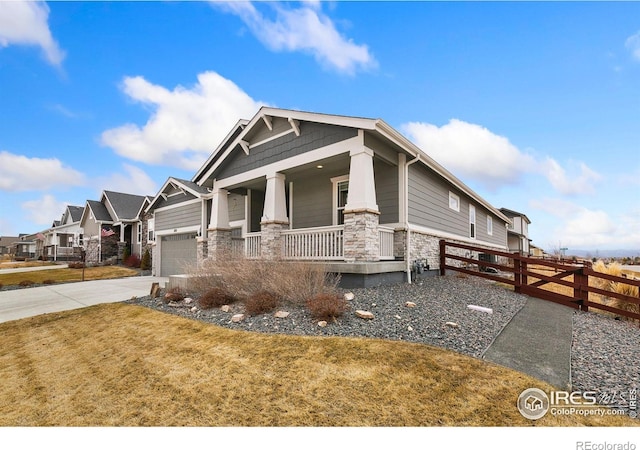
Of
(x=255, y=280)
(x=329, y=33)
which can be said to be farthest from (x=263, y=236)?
(x=329, y=33)

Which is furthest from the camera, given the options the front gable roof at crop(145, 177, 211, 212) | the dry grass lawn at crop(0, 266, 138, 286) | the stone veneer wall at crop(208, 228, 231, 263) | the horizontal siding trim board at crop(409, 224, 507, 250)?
the front gable roof at crop(145, 177, 211, 212)

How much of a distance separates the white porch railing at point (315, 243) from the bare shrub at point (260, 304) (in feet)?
9.28

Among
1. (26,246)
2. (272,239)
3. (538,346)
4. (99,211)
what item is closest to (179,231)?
(272,239)

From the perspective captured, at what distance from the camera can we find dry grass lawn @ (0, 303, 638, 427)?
290 centimetres

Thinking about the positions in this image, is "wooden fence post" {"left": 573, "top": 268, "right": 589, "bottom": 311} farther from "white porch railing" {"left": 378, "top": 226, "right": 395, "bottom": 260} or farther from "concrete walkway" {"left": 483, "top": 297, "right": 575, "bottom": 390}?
"white porch railing" {"left": 378, "top": 226, "right": 395, "bottom": 260}

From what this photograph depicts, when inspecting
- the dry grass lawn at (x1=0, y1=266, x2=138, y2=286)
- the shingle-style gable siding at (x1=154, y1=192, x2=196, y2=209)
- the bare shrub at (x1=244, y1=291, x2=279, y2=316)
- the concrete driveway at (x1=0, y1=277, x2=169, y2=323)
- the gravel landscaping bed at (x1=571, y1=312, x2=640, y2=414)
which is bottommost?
the dry grass lawn at (x1=0, y1=266, x2=138, y2=286)

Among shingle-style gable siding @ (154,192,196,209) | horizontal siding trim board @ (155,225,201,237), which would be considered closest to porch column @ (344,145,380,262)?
Result: horizontal siding trim board @ (155,225,201,237)

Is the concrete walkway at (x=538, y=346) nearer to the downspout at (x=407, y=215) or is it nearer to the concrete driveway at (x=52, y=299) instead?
the downspout at (x=407, y=215)

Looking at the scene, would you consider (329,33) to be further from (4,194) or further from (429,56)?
(4,194)

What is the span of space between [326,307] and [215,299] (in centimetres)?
316

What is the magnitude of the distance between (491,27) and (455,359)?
31.3 ft

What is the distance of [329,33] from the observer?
9.06m

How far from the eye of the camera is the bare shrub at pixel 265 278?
6.31m

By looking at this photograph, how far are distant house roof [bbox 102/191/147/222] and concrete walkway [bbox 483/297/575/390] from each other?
2798 cm
